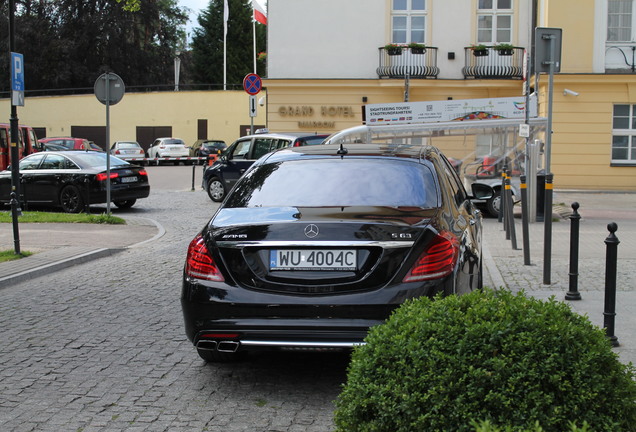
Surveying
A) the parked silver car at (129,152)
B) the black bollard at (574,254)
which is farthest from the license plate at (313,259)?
the parked silver car at (129,152)

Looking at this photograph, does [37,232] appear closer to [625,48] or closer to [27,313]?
[27,313]

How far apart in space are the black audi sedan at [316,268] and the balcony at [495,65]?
2515 cm

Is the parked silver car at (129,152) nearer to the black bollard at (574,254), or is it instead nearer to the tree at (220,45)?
the tree at (220,45)

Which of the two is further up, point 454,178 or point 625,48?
point 625,48

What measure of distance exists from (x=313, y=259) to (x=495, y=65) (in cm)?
2610

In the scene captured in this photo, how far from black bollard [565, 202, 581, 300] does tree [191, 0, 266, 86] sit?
72332 millimetres

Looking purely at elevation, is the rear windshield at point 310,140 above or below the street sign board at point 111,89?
below

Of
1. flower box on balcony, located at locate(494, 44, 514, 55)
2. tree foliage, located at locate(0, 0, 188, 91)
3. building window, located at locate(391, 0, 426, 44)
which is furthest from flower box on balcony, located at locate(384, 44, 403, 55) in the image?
tree foliage, located at locate(0, 0, 188, 91)

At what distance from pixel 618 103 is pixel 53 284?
67.3 feet

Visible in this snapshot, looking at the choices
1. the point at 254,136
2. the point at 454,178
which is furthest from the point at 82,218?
the point at 454,178

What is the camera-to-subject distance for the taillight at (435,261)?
4754mm

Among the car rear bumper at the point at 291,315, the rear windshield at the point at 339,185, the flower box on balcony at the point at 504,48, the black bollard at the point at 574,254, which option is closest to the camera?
the car rear bumper at the point at 291,315

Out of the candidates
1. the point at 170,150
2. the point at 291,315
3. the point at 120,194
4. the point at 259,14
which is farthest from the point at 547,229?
the point at 170,150

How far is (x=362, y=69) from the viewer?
29984mm
